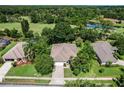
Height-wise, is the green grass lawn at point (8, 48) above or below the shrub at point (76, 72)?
above

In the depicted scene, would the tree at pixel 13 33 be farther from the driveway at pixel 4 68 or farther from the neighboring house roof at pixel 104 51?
the neighboring house roof at pixel 104 51

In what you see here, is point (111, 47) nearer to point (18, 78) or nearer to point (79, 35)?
point (79, 35)

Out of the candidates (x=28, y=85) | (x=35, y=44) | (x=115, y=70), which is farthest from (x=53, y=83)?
(x=115, y=70)

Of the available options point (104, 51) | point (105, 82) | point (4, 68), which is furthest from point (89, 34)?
point (4, 68)

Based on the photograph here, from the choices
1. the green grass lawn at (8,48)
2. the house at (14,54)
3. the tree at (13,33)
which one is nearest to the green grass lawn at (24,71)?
the house at (14,54)

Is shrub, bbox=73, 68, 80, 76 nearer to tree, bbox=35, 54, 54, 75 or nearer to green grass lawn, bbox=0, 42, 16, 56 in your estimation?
tree, bbox=35, 54, 54, 75

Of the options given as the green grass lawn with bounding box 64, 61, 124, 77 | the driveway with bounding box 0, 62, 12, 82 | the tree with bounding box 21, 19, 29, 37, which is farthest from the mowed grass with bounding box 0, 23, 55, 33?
the green grass lawn with bounding box 64, 61, 124, 77
